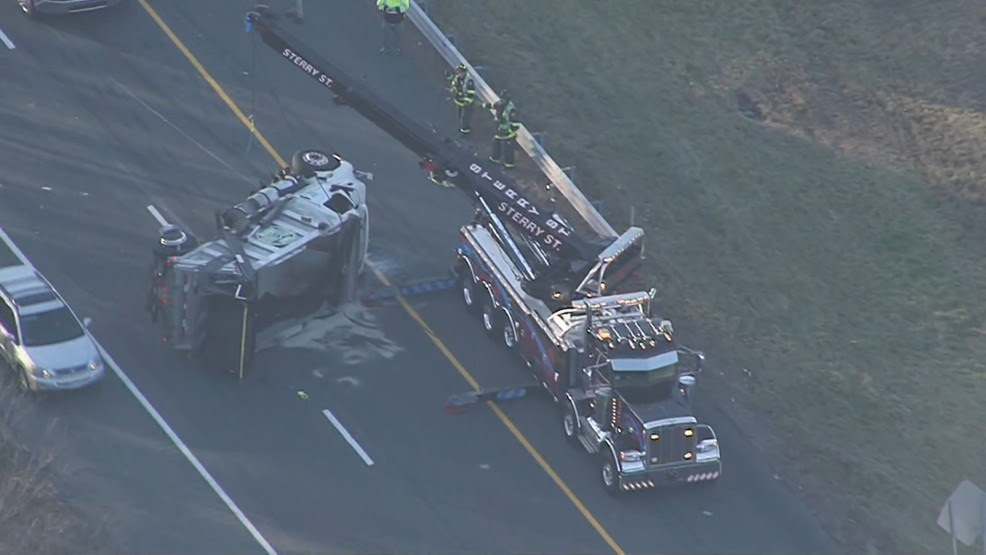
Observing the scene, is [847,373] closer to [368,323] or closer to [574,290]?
[574,290]

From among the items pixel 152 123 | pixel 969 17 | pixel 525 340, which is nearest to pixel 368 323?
pixel 525 340

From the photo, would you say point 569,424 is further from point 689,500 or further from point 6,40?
point 6,40

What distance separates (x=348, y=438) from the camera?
110 feet

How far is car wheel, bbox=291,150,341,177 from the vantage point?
122 feet

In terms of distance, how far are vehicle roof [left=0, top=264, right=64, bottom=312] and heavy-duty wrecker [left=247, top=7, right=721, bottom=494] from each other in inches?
262

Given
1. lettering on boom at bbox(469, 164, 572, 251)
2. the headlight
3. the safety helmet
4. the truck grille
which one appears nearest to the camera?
the truck grille

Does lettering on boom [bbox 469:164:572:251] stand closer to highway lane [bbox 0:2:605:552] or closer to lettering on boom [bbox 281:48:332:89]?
highway lane [bbox 0:2:605:552]

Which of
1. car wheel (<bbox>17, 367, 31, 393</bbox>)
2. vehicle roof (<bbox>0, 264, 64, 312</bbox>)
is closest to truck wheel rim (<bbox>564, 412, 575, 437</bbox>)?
vehicle roof (<bbox>0, 264, 64, 312</bbox>)

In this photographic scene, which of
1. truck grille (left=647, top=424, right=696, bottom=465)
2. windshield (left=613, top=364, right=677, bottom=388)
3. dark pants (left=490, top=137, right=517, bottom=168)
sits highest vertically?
dark pants (left=490, top=137, right=517, bottom=168)

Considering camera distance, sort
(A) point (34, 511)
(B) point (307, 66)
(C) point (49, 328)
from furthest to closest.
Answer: (B) point (307, 66) → (C) point (49, 328) → (A) point (34, 511)

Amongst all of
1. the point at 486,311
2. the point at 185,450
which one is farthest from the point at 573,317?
the point at 185,450

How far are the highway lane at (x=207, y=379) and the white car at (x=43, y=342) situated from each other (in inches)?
23.7

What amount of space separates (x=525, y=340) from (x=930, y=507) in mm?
8436

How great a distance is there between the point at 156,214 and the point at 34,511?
9.94 meters
